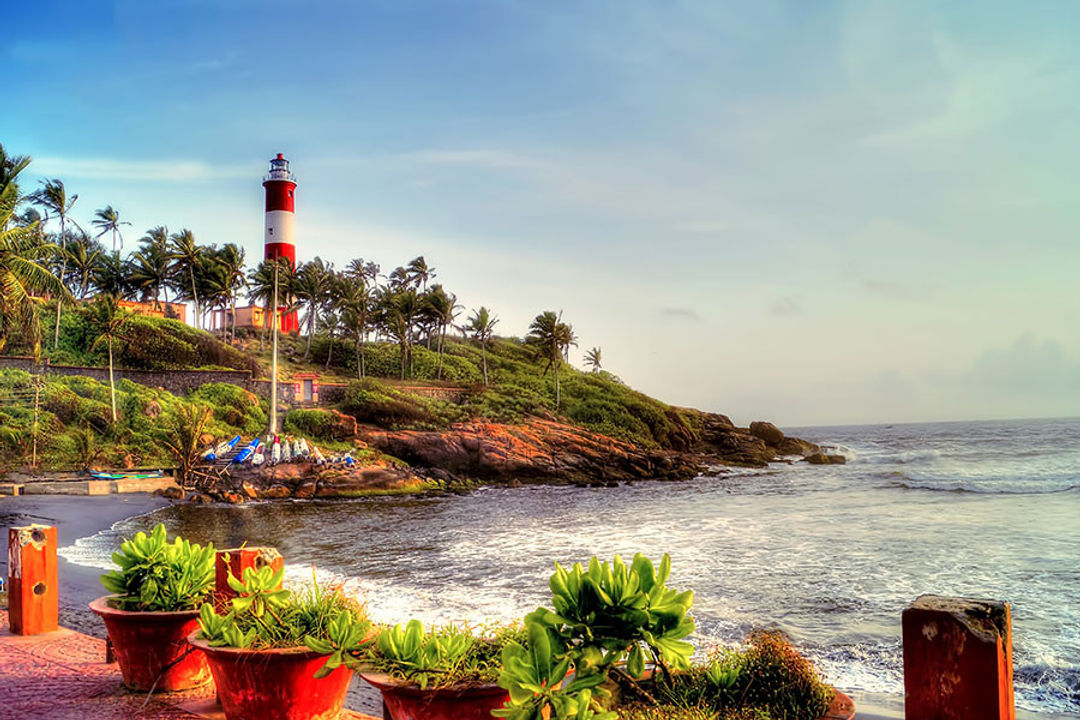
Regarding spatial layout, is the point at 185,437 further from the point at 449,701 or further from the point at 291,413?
the point at 449,701

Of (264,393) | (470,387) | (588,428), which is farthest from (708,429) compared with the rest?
(264,393)

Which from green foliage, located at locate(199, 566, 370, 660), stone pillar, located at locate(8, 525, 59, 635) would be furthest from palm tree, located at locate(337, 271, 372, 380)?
green foliage, located at locate(199, 566, 370, 660)

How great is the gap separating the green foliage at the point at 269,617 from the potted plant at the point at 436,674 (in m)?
0.51

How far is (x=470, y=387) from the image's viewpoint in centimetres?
5172

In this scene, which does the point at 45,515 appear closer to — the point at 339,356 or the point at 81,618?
the point at 81,618

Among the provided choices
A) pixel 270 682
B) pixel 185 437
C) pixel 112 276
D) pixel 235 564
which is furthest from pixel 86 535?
pixel 112 276

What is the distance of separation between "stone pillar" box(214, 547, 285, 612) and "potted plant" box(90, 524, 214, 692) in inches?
9.7

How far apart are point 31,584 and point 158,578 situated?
2.43 meters

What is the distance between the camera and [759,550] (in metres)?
16.1

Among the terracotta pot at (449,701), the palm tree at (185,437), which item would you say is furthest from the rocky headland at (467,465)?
the terracotta pot at (449,701)

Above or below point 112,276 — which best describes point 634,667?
below

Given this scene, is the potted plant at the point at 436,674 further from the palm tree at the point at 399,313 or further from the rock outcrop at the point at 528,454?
the palm tree at the point at 399,313

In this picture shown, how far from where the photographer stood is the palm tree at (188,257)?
50344mm

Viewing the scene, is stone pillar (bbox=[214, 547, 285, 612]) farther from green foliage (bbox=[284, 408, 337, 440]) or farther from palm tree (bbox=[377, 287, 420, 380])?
palm tree (bbox=[377, 287, 420, 380])
